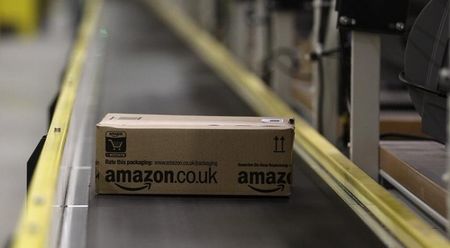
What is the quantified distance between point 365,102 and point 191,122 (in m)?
0.69

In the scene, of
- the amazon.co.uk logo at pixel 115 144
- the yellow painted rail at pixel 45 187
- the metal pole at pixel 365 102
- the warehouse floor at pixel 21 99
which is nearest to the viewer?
the yellow painted rail at pixel 45 187

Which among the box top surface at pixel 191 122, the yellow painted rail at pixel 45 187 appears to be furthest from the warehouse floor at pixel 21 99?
the box top surface at pixel 191 122

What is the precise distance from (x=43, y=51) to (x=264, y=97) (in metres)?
8.84

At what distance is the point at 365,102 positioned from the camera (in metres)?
2.81

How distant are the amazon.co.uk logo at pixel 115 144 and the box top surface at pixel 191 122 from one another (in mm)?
25

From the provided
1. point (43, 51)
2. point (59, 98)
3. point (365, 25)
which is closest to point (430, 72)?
point (365, 25)

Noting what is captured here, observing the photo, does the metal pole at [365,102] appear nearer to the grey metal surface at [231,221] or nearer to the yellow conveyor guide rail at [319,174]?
the yellow conveyor guide rail at [319,174]

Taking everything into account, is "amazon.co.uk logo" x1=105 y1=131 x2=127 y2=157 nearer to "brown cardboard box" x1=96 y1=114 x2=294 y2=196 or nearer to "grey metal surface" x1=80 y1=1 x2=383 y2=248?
"brown cardboard box" x1=96 y1=114 x2=294 y2=196

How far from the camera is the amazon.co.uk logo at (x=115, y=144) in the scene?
7.68ft

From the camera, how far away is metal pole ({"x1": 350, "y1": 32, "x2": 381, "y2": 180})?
280 cm

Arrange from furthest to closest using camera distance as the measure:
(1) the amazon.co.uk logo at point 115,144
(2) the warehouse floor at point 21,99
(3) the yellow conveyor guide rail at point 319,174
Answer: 1. (2) the warehouse floor at point 21,99
2. (1) the amazon.co.uk logo at point 115,144
3. (3) the yellow conveyor guide rail at point 319,174

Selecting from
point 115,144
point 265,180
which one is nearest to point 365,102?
point 265,180

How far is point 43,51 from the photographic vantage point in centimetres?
1256

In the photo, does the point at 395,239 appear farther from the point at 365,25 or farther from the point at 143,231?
the point at 365,25
